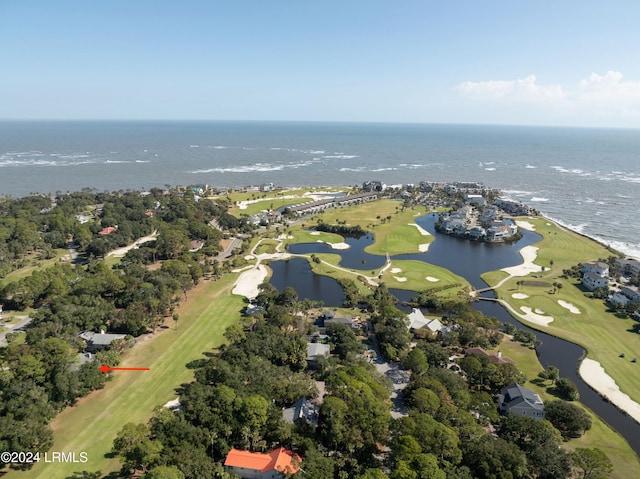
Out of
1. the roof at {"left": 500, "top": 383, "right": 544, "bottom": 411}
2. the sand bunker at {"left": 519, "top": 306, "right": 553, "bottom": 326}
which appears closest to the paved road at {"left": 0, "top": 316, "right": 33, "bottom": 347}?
the roof at {"left": 500, "top": 383, "right": 544, "bottom": 411}

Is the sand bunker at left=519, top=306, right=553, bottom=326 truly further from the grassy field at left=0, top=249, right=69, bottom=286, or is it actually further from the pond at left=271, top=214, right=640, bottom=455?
the grassy field at left=0, top=249, right=69, bottom=286

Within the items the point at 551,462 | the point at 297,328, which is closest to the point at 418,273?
the point at 297,328

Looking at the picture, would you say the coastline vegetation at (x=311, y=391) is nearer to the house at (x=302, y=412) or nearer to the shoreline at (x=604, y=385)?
the house at (x=302, y=412)

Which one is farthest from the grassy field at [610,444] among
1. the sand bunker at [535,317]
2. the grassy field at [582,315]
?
the sand bunker at [535,317]

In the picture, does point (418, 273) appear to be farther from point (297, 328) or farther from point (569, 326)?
point (297, 328)

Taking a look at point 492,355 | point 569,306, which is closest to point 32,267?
point 492,355

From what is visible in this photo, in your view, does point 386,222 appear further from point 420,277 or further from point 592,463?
point 592,463
